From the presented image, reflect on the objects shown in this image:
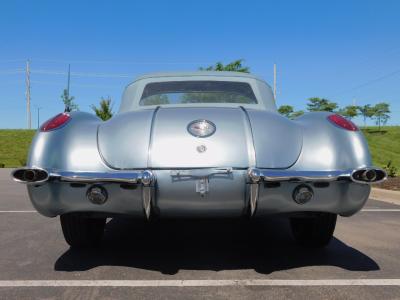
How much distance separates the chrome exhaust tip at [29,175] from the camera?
2678 mm

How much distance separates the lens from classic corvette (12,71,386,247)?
262 cm

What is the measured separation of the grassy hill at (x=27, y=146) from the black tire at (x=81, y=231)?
93.4 feet

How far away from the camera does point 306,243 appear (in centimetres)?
373

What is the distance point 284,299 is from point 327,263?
93 cm

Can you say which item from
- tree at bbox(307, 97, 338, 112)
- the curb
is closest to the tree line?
tree at bbox(307, 97, 338, 112)

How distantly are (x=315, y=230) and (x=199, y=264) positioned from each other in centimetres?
115

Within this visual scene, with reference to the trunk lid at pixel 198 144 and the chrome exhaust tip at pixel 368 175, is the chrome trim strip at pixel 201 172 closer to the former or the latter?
the trunk lid at pixel 198 144

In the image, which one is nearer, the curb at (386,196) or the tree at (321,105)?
the curb at (386,196)

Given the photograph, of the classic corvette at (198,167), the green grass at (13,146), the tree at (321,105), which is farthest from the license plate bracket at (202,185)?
the tree at (321,105)

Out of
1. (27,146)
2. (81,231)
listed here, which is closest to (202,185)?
(81,231)

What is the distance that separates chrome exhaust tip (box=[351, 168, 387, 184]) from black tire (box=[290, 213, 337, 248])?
0.68m

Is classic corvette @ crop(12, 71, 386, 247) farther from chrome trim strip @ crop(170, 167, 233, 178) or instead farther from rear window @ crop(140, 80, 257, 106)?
rear window @ crop(140, 80, 257, 106)

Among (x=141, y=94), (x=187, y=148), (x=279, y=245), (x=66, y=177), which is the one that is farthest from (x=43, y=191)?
(x=279, y=245)

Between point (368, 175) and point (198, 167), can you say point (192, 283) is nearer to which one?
point (198, 167)
